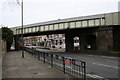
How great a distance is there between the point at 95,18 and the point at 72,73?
87.8 ft

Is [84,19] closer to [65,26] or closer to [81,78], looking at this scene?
[65,26]

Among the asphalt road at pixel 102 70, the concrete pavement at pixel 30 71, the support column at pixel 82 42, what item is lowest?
the asphalt road at pixel 102 70

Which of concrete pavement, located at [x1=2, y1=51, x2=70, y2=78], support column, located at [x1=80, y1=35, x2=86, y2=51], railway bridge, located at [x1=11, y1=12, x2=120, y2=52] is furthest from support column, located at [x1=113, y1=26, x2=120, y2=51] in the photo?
concrete pavement, located at [x1=2, y1=51, x2=70, y2=78]

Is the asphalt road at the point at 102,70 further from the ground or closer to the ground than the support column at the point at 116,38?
closer to the ground

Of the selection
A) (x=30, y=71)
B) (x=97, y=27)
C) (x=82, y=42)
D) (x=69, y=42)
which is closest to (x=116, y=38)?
(x=97, y=27)

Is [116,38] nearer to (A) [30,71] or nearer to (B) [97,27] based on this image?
(B) [97,27]

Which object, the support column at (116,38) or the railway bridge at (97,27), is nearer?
the railway bridge at (97,27)

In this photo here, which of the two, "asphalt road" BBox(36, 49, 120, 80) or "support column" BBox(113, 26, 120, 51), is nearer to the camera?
"asphalt road" BBox(36, 49, 120, 80)

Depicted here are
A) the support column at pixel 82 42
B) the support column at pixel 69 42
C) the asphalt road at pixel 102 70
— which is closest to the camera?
the asphalt road at pixel 102 70

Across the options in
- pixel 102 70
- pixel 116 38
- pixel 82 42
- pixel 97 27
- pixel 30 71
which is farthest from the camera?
Answer: pixel 82 42

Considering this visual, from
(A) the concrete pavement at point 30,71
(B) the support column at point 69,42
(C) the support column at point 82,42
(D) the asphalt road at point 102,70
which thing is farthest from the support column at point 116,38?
(A) the concrete pavement at point 30,71

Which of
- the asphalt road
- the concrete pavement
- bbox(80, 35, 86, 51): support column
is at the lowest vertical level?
the asphalt road

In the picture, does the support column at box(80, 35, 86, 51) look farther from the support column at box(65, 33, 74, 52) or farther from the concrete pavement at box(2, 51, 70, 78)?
the concrete pavement at box(2, 51, 70, 78)

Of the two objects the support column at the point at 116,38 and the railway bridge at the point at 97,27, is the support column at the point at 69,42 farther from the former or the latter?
the support column at the point at 116,38
